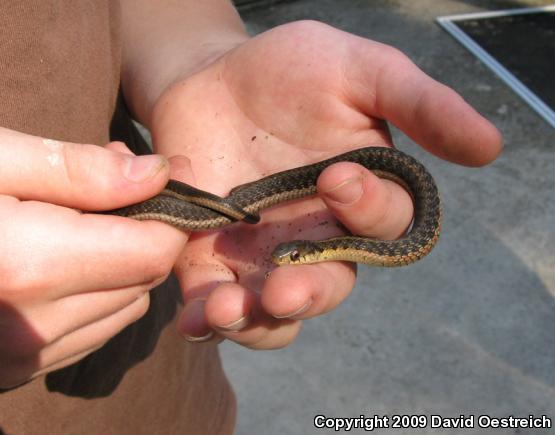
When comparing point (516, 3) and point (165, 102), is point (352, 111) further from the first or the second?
point (516, 3)

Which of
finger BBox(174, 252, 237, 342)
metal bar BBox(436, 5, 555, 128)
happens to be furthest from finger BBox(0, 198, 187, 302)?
metal bar BBox(436, 5, 555, 128)

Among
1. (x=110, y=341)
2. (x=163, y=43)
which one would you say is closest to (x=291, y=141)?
(x=163, y=43)

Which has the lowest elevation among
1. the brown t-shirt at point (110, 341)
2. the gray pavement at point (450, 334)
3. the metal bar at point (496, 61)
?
the gray pavement at point (450, 334)

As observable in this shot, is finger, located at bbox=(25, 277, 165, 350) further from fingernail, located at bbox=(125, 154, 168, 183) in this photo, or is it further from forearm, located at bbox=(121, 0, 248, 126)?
forearm, located at bbox=(121, 0, 248, 126)

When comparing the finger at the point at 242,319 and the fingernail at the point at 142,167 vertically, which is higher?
the fingernail at the point at 142,167

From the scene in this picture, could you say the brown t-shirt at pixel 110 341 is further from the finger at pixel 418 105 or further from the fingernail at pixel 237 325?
the finger at pixel 418 105

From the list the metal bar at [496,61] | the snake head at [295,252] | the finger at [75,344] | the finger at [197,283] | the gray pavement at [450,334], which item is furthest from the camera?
the metal bar at [496,61]

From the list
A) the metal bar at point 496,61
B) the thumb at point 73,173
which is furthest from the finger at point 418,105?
the metal bar at point 496,61

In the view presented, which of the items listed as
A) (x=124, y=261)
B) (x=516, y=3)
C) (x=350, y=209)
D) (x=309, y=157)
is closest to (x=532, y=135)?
(x=516, y=3)
